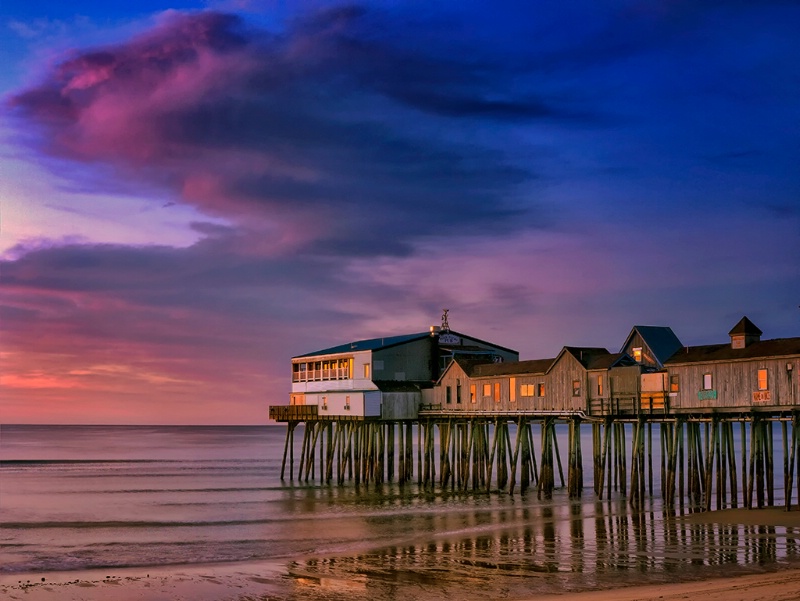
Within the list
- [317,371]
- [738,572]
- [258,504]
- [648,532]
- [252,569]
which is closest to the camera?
[738,572]

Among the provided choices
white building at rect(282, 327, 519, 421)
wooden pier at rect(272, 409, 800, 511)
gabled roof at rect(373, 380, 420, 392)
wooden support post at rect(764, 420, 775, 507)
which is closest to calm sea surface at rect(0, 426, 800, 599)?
wooden pier at rect(272, 409, 800, 511)

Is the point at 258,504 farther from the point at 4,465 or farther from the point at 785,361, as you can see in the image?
the point at 4,465

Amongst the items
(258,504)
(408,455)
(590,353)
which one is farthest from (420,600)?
(408,455)

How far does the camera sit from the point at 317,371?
6494 centimetres

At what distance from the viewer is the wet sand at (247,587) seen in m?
22.3

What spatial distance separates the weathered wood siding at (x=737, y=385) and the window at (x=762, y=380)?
103 millimetres

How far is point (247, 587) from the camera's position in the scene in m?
27.1

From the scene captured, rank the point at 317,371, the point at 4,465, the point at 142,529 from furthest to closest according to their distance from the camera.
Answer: the point at 4,465
the point at 317,371
the point at 142,529

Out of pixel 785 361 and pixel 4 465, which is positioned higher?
pixel 785 361

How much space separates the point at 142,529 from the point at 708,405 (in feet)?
80.9

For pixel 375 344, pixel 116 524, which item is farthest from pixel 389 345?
pixel 116 524

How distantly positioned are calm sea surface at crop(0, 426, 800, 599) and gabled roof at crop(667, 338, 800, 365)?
261 inches

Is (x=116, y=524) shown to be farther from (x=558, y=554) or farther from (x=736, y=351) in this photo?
(x=736, y=351)

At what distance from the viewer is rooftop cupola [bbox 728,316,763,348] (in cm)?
3928
